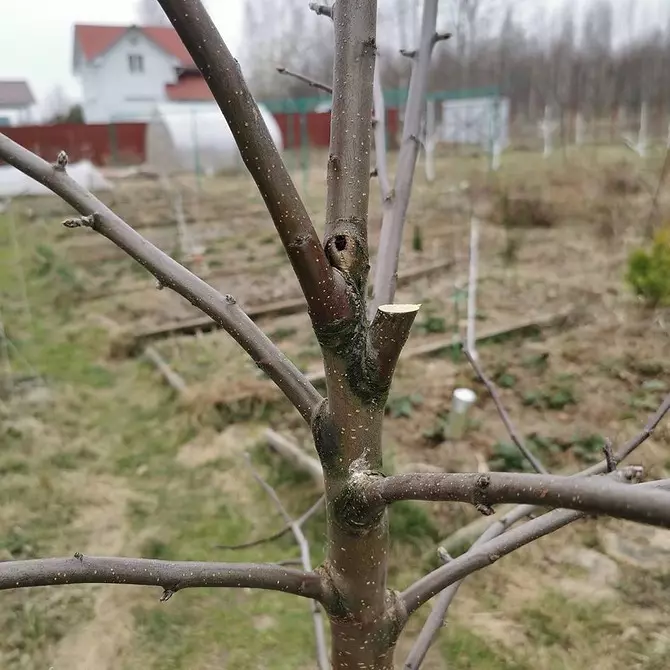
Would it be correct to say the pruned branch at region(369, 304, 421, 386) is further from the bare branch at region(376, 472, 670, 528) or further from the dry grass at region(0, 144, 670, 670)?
the dry grass at region(0, 144, 670, 670)

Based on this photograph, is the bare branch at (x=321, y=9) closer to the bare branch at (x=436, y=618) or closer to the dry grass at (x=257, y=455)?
the bare branch at (x=436, y=618)

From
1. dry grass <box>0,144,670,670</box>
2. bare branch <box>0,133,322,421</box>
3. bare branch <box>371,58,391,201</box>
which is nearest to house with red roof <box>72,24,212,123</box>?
dry grass <box>0,144,670,670</box>

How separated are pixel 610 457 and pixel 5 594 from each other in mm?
2775

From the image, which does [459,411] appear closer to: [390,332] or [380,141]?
[380,141]

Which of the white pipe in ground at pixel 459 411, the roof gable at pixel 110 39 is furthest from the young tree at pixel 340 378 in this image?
the roof gable at pixel 110 39

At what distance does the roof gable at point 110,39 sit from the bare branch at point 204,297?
34422 millimetres

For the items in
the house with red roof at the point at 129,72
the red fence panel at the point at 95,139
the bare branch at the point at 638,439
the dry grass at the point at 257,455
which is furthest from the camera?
the house with red roof at the point at 129,72

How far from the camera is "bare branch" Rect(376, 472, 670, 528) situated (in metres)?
0.43

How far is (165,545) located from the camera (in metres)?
3.20

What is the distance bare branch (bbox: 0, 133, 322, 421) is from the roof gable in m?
34.4

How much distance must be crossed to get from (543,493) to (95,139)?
25667 mm

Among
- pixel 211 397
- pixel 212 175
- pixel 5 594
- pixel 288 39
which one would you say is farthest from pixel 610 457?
pixel 288 39

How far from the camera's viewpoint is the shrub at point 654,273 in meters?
5.39

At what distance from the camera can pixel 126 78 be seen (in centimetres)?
3334
